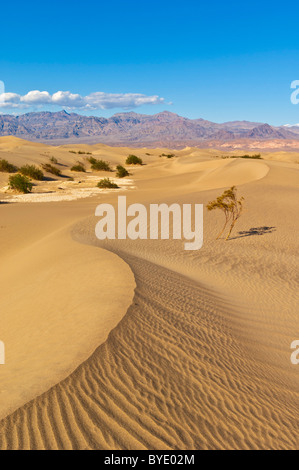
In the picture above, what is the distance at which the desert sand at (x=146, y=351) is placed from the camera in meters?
3.08

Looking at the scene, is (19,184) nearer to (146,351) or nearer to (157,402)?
(146,351)

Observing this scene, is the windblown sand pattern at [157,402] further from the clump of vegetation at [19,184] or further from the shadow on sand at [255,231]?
the clump of vegetation at [19,184]

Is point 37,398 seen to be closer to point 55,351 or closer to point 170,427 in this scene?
point 55,351

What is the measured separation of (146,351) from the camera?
4.30 meters

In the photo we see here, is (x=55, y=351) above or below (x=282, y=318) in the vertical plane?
above

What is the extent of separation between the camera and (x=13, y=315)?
6.14m

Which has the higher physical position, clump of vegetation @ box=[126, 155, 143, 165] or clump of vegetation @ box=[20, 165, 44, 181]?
clump of vegetation @ box=[126, 155, 143, 165]

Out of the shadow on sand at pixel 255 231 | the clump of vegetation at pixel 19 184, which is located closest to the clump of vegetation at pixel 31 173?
the clump of vegetation at pixel 19 184

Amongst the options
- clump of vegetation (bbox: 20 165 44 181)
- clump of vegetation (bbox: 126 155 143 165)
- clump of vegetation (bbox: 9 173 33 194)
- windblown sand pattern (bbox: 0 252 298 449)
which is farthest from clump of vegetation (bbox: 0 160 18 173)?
windblown sand pattern (bbox: 0 252 298 449)

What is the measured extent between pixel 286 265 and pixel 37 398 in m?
9.41

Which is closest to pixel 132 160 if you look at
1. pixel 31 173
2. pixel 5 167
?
pixel 5 167

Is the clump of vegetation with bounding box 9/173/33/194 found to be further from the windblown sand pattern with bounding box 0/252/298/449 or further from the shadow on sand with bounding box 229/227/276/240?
the windblown sand pattern with bounding box 0/252/298/449

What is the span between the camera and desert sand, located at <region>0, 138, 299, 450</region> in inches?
121
